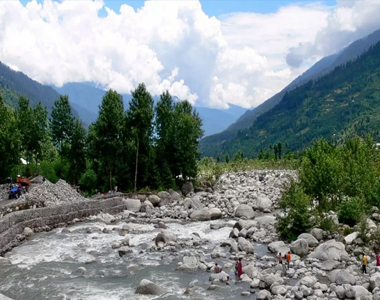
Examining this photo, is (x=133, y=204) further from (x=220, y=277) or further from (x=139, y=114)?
(x=220, y=277)

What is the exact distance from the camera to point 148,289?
842 inches

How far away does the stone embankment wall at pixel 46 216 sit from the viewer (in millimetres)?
31438

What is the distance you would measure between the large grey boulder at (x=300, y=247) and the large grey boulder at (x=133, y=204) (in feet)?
79.8

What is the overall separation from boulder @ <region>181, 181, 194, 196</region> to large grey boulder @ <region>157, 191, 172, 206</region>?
18.4 feet

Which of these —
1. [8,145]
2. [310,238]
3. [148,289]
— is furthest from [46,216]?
[310,238]

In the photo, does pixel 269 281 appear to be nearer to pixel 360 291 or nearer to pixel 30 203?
pixel 360 291

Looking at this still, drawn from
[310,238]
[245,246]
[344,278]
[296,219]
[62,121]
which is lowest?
[344,278]

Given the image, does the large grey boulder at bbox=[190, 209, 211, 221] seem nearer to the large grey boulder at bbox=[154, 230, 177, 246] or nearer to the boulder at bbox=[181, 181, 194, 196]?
the large grey boulder at bbox=[154, 230, 177, 246]

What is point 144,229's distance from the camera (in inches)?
1479

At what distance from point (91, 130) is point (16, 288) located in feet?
122

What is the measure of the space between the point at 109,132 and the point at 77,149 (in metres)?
10.2

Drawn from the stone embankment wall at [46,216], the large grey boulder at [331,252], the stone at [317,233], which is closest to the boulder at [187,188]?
the stone embankment wall at [46,216]

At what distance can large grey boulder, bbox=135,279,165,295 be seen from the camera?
70.1 feet

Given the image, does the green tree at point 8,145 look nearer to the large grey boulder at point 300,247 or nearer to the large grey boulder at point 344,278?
the large grey boulder at point 300,247
